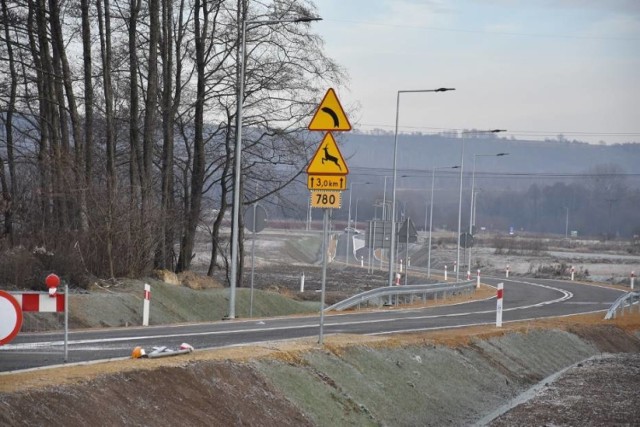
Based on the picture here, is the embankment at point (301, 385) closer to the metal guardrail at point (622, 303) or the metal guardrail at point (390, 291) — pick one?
the metal guardrail at point (390, 291)

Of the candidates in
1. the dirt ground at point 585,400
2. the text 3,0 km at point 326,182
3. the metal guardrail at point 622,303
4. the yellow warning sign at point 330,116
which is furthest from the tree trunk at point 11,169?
the metal guardrail at point 622,303

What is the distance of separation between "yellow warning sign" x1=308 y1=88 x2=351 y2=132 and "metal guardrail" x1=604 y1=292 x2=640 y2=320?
2110 cm

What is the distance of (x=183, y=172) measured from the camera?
45344mm

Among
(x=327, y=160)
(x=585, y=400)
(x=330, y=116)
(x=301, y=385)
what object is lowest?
(x=585, y=400)

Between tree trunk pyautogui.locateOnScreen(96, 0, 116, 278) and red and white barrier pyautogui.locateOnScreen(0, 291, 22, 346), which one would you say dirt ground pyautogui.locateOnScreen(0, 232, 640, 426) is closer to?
red and white barrier pyautogui.locateOnScreen(0, 291, 22, 346)

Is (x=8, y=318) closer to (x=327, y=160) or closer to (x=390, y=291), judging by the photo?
(x=327, y=160)

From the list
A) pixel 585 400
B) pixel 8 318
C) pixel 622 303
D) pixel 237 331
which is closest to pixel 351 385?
pixel 585 400

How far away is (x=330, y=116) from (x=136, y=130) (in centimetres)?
2208

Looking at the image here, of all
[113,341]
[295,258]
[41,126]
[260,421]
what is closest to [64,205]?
[41,126]

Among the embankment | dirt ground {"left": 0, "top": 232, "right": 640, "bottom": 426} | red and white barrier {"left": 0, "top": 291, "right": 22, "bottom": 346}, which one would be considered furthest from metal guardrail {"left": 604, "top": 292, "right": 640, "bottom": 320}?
red and white barrier {"left": 0, "top": 291, "right": 22, "bottom": 346}

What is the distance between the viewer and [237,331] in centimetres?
2019

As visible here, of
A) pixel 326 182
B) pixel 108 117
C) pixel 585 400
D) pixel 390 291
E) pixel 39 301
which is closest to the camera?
pixel 39 301

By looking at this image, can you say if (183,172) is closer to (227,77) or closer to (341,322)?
(227,77)

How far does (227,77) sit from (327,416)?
29.0 m
